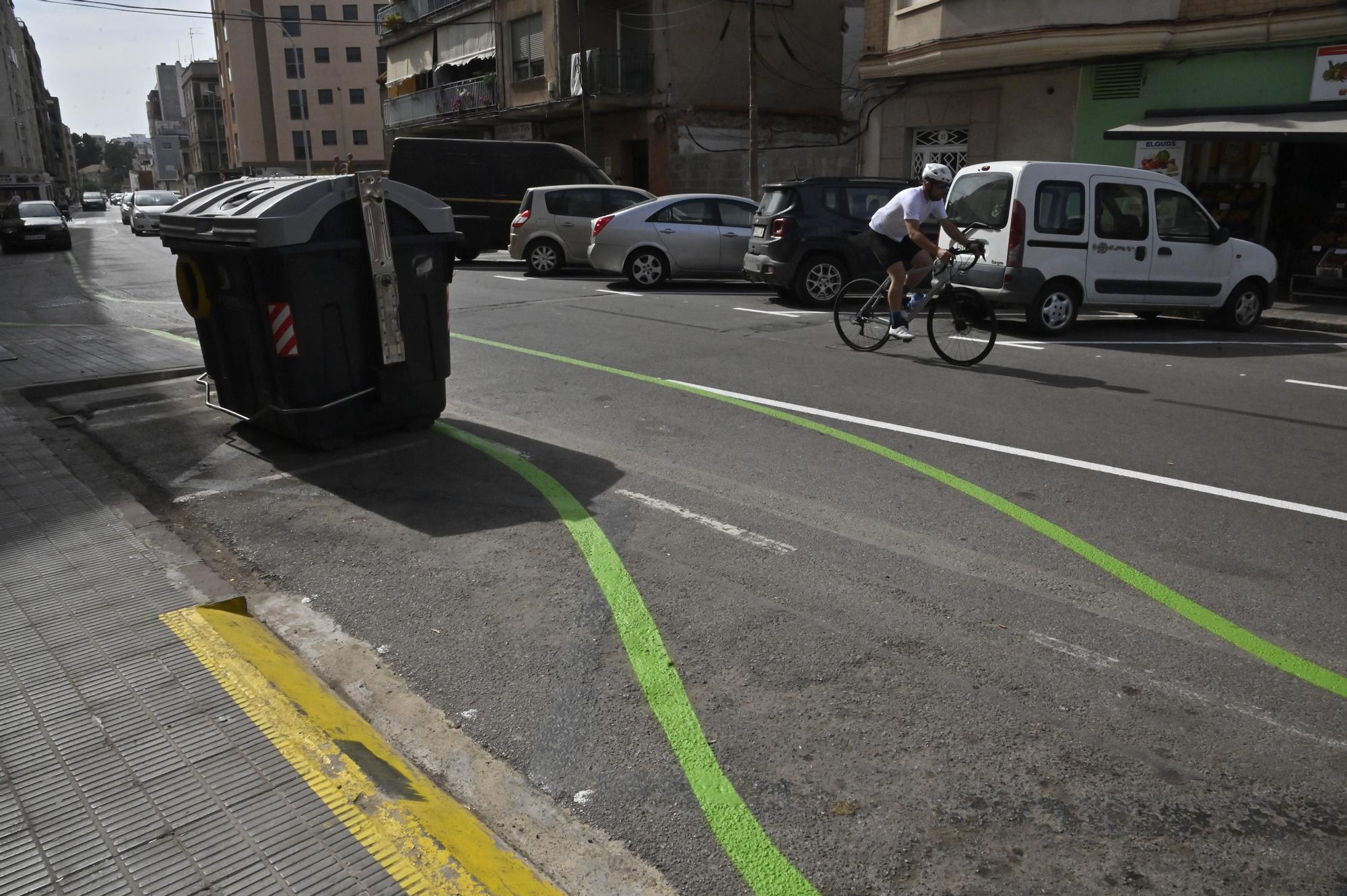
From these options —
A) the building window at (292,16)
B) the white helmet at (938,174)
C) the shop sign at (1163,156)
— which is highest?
the building window at (292,16)

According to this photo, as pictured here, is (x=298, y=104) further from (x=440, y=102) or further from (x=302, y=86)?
(x=440, y=102)

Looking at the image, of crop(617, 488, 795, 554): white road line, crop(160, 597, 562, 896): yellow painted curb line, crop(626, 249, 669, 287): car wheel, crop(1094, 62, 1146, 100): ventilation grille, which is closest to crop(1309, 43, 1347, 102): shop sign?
crop(1094, 62, 1146, 100): ventilation grille

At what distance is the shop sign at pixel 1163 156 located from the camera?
56.5 ft

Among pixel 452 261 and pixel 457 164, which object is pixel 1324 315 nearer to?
pixel 452 261

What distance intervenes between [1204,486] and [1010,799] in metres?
3.70

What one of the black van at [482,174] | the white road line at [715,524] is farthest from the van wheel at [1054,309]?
the black van at [482,174]

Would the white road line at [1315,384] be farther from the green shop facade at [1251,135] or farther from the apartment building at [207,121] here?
the apartment building at [207,121]

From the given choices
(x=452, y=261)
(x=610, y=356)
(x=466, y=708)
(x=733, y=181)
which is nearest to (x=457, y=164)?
(x=733, y=181)

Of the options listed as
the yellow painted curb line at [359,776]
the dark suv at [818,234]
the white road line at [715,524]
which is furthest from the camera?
the dark suv at [818,234]

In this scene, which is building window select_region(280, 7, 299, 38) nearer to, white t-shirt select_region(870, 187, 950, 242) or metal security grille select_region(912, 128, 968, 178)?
metal security grille select_region(912, 128, 968, 178)

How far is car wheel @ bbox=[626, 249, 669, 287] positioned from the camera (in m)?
16.6

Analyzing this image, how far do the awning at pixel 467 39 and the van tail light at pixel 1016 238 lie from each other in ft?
89.9

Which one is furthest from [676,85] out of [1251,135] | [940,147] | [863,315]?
[863,315]

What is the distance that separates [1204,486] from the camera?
5949mm
